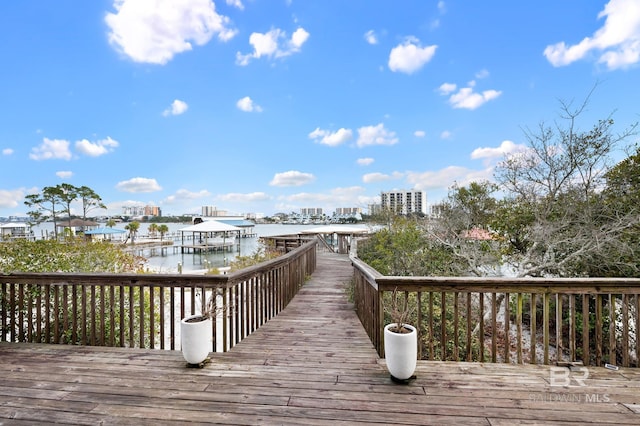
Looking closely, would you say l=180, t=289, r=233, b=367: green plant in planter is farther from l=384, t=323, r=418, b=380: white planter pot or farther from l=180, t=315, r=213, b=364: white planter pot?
l=384, t=323, r=418, b=380: white planter pot

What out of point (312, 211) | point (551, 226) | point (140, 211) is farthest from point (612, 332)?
point (140, 211)

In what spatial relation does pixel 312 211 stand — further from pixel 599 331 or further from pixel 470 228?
pixel 599 331

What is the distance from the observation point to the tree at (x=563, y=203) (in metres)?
5.62

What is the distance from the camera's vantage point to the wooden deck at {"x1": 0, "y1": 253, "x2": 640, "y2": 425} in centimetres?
185

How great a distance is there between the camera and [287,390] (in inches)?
86.3

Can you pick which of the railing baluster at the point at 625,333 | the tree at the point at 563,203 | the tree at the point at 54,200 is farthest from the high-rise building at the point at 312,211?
the railing baluster at the point at 625,333

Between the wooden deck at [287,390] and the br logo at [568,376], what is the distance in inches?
0.6

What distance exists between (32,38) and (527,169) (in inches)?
514

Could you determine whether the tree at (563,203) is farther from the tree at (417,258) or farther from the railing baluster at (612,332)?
the railing baluster at (612,332)

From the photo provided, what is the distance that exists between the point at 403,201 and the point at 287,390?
562 inches

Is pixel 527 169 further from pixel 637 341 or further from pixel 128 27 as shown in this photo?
pixel 128 27

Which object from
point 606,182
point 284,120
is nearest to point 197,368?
point 606,182

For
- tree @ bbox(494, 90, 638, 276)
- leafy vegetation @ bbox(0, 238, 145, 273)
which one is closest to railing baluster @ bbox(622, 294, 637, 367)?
tree @ bbox(494, 90, 638, 276)

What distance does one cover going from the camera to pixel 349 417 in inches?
72.4
